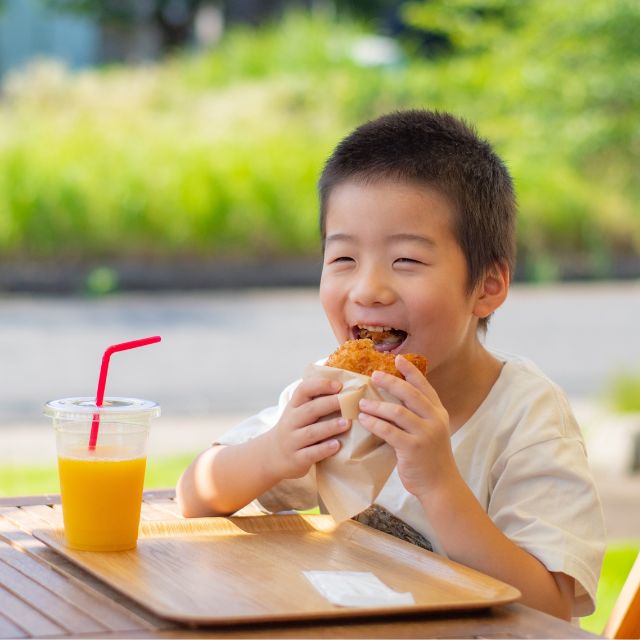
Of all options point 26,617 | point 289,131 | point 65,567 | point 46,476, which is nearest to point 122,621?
point 26,617

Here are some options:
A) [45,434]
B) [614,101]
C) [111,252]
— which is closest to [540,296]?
[111,252]

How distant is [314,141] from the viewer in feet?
49.8

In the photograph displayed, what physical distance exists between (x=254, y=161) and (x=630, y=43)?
8348 millimetres

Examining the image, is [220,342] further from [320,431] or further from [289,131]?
[320,431]

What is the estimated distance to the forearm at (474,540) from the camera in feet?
5.98

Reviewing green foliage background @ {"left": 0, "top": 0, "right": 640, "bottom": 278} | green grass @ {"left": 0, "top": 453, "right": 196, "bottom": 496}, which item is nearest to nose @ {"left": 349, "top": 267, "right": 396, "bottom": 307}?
green grass @ {"left": 0, "top": 453, "right": 196, "bottom": 496}

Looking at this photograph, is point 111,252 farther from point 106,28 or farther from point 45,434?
point 106,28

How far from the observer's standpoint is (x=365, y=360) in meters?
1.87

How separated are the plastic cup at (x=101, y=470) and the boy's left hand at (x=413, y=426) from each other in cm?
32

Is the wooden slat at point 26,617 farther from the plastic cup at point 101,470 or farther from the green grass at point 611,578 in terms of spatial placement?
the green grass at point 611,578

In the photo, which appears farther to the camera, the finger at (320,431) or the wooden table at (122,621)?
the finger at (320,431)

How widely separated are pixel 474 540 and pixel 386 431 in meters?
0.22

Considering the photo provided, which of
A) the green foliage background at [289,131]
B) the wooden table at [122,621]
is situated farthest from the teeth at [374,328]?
the green foliage background at [289,131]

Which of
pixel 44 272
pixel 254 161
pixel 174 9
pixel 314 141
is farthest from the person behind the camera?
pixel 174 9
